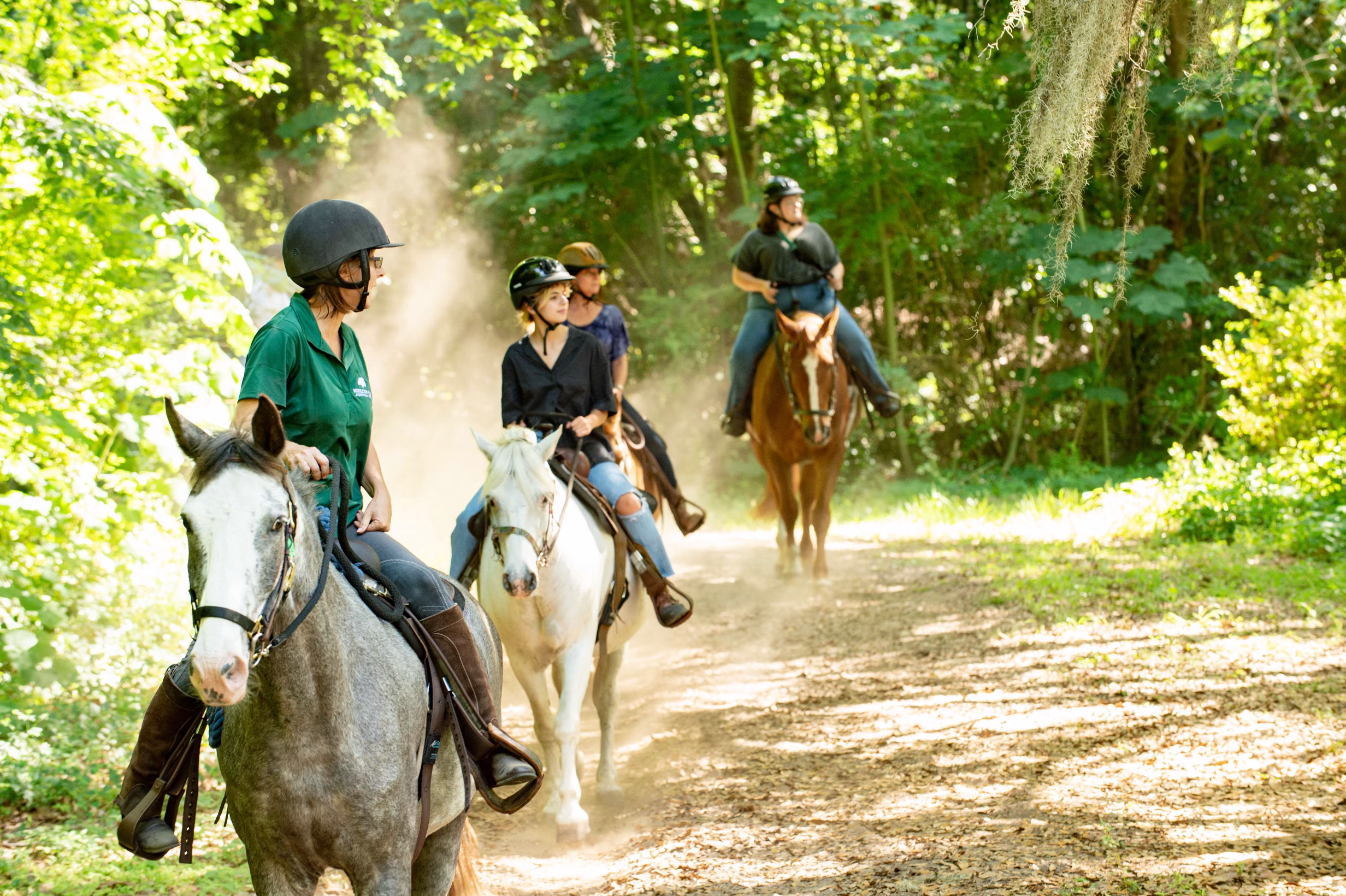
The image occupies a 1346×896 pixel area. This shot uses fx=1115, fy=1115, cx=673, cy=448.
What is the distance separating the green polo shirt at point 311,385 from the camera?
334 cm

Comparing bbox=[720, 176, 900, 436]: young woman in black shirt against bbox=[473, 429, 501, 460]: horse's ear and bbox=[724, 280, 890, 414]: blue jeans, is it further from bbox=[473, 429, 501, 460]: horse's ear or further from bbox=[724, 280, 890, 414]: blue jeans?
bbox=[473, 429, 501, 460]: horse's ear

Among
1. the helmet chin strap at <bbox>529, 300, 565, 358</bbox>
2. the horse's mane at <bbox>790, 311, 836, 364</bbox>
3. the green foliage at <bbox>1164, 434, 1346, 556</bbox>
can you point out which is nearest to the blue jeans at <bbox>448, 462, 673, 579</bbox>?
the helmet chin strap at <bbox>529, 300, 565, 358</bbox>

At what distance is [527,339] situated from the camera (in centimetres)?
641

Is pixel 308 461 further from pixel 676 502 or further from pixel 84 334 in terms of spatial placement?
pixel 84 334

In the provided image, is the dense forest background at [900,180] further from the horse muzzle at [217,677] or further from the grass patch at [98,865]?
the horse muzzle at [217,677]

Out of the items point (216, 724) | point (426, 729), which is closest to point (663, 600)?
point (426, 729)

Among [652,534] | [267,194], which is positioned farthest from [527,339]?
[267,194]

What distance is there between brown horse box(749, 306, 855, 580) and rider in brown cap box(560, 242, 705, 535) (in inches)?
66.4

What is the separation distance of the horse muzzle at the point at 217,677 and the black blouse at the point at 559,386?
382 centimetres

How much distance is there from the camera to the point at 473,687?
3697mm

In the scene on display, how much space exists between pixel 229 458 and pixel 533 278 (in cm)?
361

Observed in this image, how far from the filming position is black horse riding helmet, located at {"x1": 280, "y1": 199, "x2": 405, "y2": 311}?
11.7ft

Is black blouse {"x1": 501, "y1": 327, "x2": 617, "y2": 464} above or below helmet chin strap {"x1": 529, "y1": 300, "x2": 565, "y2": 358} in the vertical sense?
below

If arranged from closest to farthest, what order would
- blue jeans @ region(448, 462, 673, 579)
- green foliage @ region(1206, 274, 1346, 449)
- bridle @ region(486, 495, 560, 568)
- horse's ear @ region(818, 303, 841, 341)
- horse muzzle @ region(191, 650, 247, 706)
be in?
Answer: 1. horse muzzle @ region(191, 650, 247, 706)
2. bridle @ region(486, 495, 560, 568)
3. blue jeans @ region(448, 462, 673, 579)
4. horse's ear @ region(818, 303, 841, 341)
5. green foliage @ region(1206, 274, 1346, 449)
